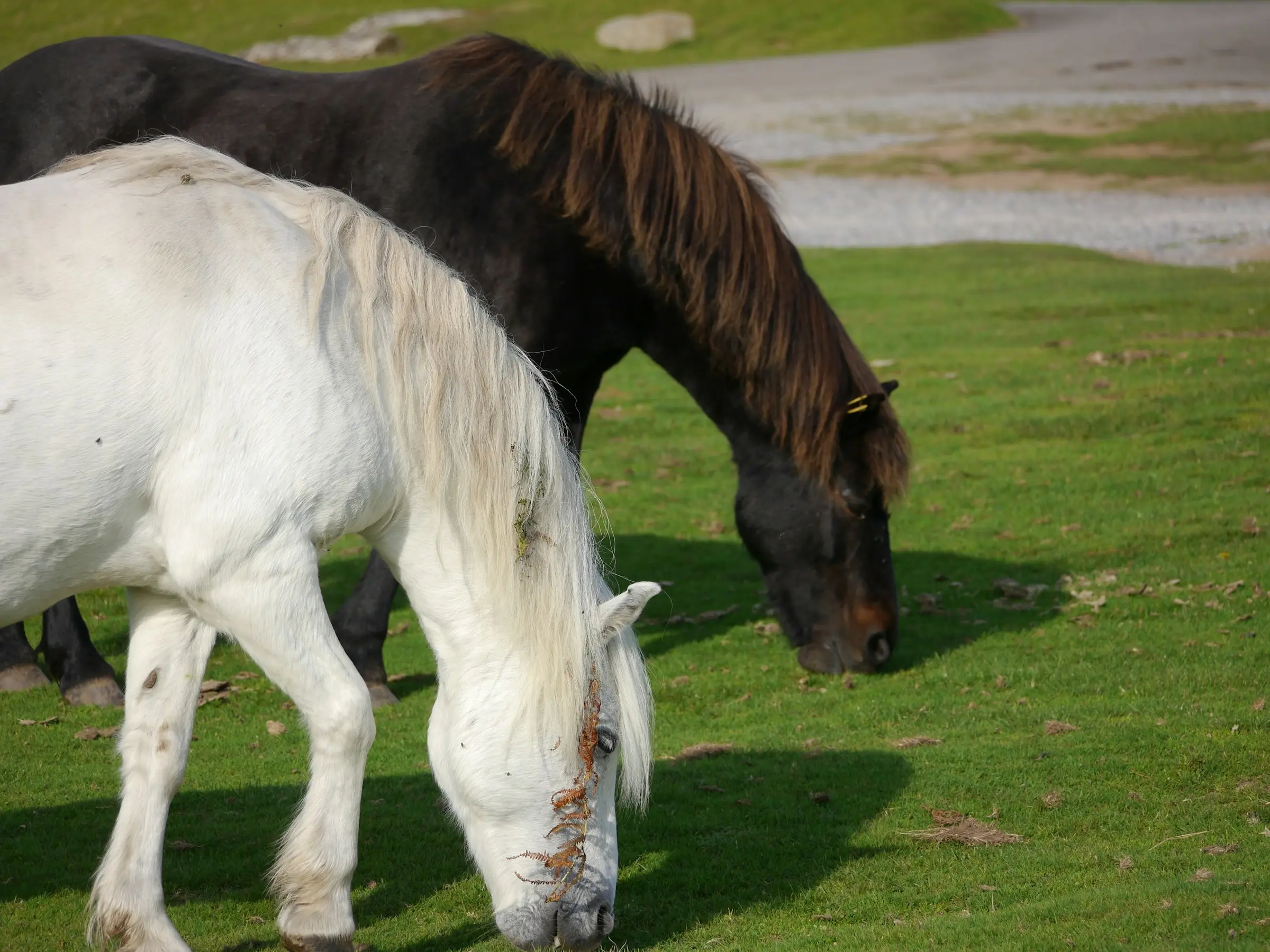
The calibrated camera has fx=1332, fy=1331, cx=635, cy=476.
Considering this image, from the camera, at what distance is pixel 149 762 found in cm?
368

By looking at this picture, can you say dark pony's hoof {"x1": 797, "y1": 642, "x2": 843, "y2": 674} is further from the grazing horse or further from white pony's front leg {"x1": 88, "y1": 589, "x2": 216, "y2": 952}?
white pony's front leg {"x1": 88, "y1": 589, "x2": 216, "y2": 952}

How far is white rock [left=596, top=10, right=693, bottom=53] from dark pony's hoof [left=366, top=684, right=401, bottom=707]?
3730cm

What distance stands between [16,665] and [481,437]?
394 centimetres

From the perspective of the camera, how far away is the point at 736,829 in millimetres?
4711

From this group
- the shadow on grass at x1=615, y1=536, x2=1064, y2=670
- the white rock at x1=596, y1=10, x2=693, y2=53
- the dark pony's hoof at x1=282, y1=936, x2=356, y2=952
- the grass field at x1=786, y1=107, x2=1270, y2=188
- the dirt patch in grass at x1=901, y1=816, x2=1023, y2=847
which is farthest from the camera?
the white rock at x1=596, y1=10, x2=693, y2=53

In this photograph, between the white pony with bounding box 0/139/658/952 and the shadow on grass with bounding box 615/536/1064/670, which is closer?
the white pony with bounding box 0/139/658/952

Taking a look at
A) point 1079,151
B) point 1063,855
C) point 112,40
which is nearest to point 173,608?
point 1063,855

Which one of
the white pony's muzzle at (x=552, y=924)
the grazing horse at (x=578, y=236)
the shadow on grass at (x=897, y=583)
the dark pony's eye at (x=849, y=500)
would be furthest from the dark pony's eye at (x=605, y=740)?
the shadow on grass at (x=897, y=583)

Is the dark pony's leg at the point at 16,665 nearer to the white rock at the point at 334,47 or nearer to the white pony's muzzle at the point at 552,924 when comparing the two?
the white pony's muzzle at the point at 552,924

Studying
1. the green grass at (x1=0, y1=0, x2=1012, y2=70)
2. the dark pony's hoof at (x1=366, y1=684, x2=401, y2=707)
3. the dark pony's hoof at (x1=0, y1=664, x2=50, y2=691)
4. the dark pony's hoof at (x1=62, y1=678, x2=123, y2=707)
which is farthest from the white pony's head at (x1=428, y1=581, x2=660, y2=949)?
the green grass at (x1=0, y1=0, x2=1012, y2=70)

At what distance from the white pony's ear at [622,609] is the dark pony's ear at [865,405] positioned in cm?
281

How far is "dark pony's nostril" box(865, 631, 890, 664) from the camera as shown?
6434mm

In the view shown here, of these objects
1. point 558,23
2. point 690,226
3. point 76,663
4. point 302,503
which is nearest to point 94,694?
point 76,663

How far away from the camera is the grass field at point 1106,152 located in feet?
74.5
